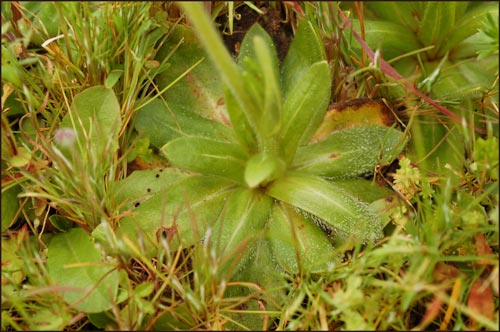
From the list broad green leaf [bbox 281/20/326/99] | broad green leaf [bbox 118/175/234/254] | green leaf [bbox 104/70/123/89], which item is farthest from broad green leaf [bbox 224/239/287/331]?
green leaf [bbox 104/70/123/89]

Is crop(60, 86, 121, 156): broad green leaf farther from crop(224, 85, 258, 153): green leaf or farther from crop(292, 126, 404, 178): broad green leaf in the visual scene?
crop(292, 126, 404, 178): broad green leaf

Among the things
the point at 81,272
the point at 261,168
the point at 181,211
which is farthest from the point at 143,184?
the point at 261,168

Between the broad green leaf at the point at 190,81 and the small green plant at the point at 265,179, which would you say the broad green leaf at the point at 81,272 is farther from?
the broad green leaf at the point at 190,81

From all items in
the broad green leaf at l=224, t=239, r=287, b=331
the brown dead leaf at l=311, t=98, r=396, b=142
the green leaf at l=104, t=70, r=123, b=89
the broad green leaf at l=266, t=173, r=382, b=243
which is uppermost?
the green leaf at l=104, t=70, r=123, b=89

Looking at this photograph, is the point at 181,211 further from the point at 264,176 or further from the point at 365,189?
the point at 365,189

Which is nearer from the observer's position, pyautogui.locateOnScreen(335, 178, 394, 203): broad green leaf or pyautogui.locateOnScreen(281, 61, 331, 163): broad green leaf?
pyautogui.locateOnScreen(281, 61, 331, 163): broad green leaf

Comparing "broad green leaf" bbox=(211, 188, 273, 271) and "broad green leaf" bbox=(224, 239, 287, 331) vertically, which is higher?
"broad green leaf" bbox=(211, 188, 273, 271)

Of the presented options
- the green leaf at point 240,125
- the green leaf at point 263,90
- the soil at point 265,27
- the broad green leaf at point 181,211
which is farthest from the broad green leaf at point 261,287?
the soil at point 265,27

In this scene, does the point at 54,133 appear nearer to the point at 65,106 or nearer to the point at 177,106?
the point at 65,106
